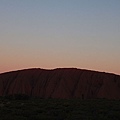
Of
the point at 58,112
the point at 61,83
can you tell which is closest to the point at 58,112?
the point at 58,112

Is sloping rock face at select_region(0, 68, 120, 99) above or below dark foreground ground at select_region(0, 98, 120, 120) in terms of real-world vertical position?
below

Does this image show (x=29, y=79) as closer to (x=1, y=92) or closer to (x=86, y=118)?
(x=1, y=92)

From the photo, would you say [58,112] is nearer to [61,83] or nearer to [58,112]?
[58,112]

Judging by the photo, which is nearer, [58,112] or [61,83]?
[58,112]

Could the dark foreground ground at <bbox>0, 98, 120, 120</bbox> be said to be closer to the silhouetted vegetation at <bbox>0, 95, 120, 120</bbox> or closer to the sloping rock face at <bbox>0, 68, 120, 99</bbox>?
the silhouetted vegetation at <bbox>0, 95, 120, 120</bbox>

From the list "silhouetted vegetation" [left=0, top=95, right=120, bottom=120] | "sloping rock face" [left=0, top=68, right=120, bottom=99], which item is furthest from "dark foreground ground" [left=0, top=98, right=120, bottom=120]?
"sloping rock face" [left=0, top=68, right=120, bottom=99]

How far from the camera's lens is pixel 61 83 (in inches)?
2945

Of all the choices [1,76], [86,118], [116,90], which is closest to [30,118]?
[86,118]

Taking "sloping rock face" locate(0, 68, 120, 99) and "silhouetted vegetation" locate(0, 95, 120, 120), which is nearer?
"silhouetted vegetation" locate(0, 95, 120, 120)

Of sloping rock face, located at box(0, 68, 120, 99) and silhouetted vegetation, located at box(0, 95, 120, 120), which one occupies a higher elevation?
silhouetted vegetation, located at box(0, 95, 120, 120)

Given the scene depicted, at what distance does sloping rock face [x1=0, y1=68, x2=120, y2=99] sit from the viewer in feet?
230

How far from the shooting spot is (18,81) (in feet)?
261

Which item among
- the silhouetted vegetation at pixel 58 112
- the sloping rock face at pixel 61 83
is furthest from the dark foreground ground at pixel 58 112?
the sloping rock face at pixel 61 83

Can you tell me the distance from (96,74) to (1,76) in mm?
25447
